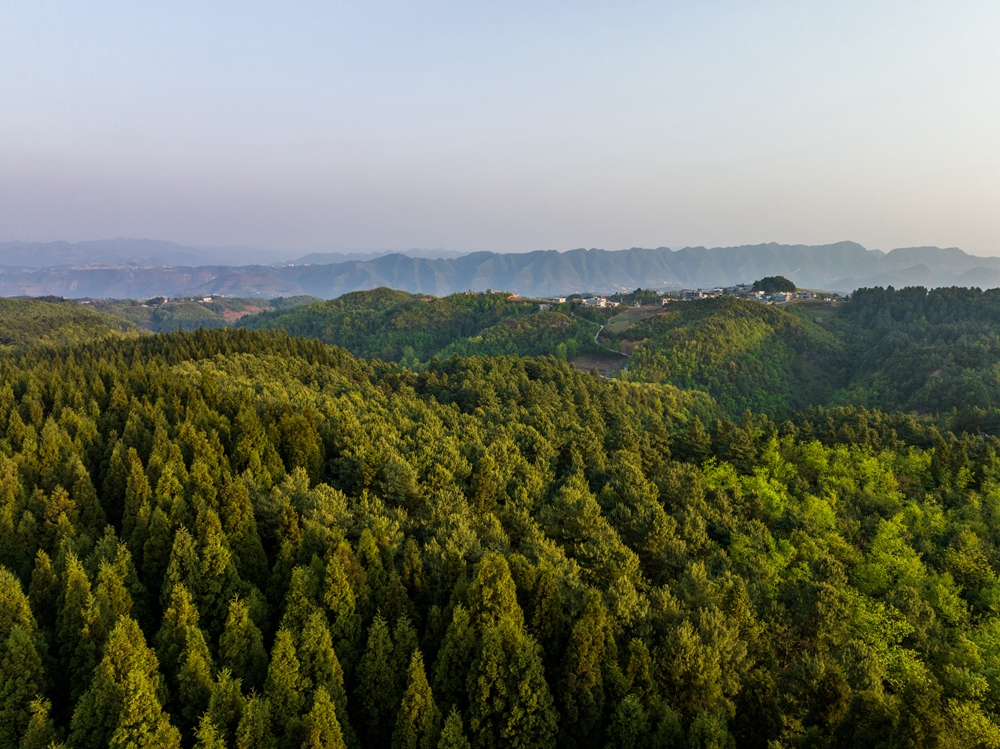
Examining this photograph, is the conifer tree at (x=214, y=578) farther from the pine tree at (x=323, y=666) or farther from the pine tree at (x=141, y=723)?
the pine tree at (x=141, y=723)

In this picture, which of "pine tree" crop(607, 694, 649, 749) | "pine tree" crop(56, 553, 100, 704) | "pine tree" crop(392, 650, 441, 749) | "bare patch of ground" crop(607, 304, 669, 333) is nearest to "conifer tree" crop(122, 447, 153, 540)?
"pine tree" crop(56, 553, 100, 704)

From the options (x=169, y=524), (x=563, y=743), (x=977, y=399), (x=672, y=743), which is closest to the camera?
(x=672, y=743)

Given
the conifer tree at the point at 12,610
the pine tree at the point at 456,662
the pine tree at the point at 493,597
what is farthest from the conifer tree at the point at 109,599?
the pine tree at the point at 493,597

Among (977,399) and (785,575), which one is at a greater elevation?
(977,399)

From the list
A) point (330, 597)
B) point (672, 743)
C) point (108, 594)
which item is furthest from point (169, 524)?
point (672, 743)

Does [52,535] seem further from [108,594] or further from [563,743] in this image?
[563,743]

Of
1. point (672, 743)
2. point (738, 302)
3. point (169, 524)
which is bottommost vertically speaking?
point (672, 743)

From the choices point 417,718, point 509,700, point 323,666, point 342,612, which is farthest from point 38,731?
point 509,700
